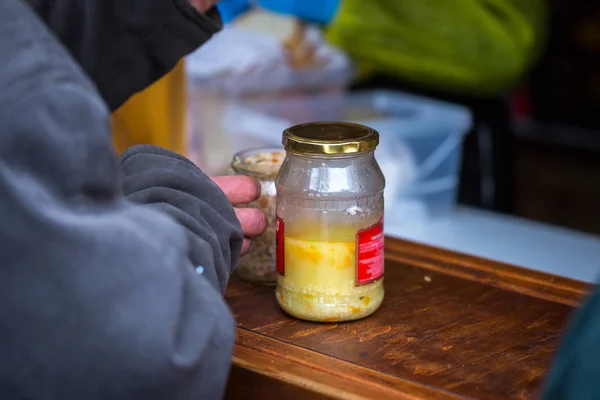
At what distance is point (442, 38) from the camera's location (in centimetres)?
238

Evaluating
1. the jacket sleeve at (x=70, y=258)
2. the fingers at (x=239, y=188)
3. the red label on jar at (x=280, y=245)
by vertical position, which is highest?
the jacket sleeve at (x=70, y=258)

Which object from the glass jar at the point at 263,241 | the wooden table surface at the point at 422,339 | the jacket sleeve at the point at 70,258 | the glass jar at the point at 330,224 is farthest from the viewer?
the glass jar at the point at 263,241

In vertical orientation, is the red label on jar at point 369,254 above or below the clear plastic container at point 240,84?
above

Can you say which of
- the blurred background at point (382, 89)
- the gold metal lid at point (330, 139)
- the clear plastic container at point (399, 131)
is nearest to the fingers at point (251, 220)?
the gold metal lid at point (330, 139)

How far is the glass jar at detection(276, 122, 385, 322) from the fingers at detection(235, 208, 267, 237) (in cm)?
4

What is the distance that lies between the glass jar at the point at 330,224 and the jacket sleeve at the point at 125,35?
187 millimetres

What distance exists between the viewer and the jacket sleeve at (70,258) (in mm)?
646

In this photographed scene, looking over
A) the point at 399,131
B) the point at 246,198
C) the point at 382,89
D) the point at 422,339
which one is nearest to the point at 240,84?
the point at 399,131

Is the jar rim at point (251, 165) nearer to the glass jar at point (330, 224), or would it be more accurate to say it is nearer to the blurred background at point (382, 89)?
the glass jar at point (330, 224)

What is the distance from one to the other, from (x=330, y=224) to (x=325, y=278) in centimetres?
6

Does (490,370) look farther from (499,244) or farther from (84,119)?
(499,244)

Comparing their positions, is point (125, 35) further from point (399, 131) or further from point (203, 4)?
point (399, 131)

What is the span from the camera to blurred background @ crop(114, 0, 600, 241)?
6.31 feet

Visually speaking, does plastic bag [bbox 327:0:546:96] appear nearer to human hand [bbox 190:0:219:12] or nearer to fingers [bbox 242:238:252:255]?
human hand [bbox 190:0:219:12]
